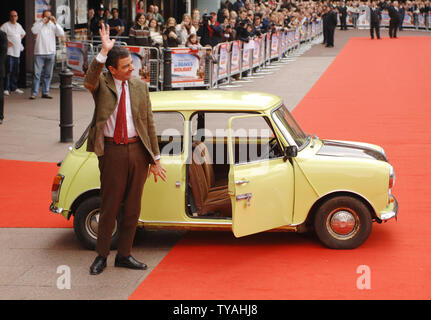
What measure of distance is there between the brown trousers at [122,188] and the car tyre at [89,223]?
57 cm

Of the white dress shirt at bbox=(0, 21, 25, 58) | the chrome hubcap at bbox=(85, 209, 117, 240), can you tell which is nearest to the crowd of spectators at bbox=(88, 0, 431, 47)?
the white dress shirt at bbox=(0, 21, 25, 58)

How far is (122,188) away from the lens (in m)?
6.52

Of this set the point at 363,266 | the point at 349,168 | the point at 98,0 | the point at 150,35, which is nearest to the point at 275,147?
the point at 349,168

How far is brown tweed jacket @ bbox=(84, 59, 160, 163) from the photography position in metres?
6.38

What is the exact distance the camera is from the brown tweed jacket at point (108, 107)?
20.9 ft

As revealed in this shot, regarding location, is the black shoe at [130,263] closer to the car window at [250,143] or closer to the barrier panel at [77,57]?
the car window at [250,143]

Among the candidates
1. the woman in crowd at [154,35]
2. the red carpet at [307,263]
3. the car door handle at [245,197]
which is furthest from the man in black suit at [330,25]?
the car door handle at [245,197]

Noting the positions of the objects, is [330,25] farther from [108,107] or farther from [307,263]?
[108,107]

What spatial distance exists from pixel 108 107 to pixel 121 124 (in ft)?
0.57

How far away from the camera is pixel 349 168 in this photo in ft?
23.8

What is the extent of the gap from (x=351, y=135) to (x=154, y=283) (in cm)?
818

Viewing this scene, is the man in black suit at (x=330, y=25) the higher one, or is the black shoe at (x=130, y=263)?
the man in black suit at (x=330, y=25)

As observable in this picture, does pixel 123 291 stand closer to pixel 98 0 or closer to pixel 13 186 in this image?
pixel 13 186

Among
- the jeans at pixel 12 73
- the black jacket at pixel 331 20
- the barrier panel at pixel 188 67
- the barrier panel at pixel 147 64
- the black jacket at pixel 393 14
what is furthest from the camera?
the black jacket at pixel 393 14
